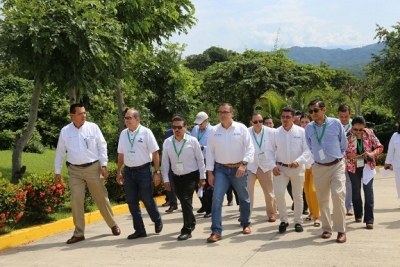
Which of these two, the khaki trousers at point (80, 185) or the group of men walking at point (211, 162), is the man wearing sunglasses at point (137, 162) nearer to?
the group of men walking at point (211, 162)

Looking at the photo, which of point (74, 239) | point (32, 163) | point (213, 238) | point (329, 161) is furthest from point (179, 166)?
point (32, 163)

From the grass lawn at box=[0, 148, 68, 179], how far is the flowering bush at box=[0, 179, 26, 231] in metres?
6.81

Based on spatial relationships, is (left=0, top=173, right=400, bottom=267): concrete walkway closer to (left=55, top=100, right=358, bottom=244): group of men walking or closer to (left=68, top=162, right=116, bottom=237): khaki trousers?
(left=55, top=100, right=358, bottom=244): group of men walking

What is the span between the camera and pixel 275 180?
8.10m

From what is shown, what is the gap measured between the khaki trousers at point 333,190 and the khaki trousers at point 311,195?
100cm

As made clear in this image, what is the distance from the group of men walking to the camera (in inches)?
289

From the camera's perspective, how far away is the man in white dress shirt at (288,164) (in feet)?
26.0

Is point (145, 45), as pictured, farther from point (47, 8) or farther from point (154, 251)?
point (154, 251)

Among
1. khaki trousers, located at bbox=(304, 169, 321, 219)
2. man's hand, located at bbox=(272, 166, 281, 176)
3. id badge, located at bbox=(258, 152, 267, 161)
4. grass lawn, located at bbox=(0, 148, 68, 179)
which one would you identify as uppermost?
grass lawn, located at bbox=(0, 148, 68, 179)

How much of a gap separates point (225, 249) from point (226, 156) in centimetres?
133

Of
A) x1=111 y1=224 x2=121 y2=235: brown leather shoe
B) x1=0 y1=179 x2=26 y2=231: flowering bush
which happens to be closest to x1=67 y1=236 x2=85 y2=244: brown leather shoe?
x1=111 y1=224 x2=121 y2=235: brown leather shoe

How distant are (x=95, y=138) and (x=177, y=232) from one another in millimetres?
1937

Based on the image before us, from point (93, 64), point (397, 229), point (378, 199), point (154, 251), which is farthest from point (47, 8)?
point (378, 199)

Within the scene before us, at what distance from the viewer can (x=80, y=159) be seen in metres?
7.66
